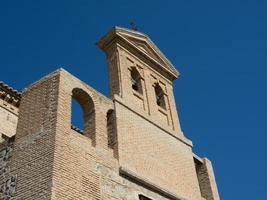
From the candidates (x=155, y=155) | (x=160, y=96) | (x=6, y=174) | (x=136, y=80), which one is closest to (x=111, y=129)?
(x=155, y=155)

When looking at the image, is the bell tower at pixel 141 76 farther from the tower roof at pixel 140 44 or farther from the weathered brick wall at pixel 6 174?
the weathered brick wall at pixel 6 174

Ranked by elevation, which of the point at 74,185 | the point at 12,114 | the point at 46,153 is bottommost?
the point at 74,185

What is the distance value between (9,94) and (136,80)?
12.4ft

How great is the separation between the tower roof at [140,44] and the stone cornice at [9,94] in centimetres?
290

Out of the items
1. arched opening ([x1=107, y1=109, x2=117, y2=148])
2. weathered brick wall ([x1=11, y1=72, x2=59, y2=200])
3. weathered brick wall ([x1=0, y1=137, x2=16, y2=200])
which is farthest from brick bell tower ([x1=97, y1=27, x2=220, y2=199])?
weathered brick wall ([x1=0, y1=137, x2=16, y2=200])

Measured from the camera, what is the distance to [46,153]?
317 inches

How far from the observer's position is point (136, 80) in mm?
12617

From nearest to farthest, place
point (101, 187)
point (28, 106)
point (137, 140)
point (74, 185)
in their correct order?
point (74, 185) → point (101, 187) → point (28, 106) → point (137, 140)

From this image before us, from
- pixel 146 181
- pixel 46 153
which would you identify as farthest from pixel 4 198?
pixel 146 181

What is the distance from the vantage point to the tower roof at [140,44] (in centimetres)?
1248

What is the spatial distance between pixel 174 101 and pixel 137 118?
2743 millimetres

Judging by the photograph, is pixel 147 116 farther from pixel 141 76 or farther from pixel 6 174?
pixel 6 174

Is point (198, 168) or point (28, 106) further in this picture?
point (198, 168)

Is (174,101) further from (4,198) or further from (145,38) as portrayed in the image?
(4,198)
